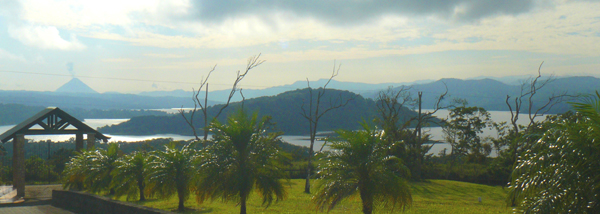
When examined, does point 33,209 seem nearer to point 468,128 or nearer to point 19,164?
point 19,164

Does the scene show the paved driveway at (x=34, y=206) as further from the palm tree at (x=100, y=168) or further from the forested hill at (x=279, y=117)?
the forested hill at (x=279, y=117)

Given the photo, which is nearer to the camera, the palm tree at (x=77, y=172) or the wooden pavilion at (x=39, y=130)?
the palm tree at (x=77, y=172)

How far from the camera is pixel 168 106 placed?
17825 cm

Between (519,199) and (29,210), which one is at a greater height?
(519,199)

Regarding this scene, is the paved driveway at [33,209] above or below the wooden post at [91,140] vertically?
below

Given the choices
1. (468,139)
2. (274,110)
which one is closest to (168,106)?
(274,110)

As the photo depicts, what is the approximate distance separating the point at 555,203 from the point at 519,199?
981 millimetres

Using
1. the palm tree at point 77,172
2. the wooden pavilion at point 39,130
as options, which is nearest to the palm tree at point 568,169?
the palm tree at point 77,172

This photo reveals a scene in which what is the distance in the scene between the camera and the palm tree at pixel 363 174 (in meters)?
8.85

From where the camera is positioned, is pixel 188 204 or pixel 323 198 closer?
pixel 323 198

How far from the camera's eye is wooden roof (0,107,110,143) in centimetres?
1778

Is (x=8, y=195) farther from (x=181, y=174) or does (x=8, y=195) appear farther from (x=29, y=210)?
(x=181, y=174)

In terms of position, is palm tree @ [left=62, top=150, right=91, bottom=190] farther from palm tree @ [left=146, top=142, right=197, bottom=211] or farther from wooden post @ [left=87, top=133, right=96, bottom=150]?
palm tree @ [left=146, top=142, right=197, bottom=211]

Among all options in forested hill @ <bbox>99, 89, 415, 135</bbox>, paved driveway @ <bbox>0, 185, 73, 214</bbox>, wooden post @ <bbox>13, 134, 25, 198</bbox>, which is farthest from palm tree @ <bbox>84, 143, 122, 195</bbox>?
forested hill @ <bbox>99, 89, 415, 135</bbox>
